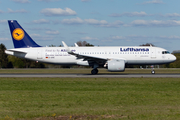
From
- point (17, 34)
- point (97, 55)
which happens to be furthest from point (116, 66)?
point (17, 34)

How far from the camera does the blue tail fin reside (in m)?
36.7

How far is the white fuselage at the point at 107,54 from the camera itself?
33.3 meters

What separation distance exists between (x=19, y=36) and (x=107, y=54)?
13714 millimetres

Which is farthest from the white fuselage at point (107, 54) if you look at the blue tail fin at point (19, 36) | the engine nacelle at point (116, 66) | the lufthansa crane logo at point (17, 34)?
the engine nacelle at point (116, 66)

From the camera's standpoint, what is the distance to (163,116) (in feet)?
29.6

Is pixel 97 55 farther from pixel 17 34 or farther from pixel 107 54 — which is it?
pixel 17 34

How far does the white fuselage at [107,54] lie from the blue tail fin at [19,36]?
4.20 ft

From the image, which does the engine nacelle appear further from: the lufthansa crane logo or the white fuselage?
the lufthansa crane logo

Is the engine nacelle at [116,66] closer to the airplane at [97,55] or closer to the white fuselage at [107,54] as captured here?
the airplane at [97,55]

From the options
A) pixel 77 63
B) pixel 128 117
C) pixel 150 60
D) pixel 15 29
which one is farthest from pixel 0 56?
pixel 128 117

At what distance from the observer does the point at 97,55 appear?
34250mm

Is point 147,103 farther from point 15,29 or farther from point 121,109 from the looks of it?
point 15,29

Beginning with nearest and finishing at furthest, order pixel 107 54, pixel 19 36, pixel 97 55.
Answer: pixel 107 54 → pixel 97 55 → pixel 19 36

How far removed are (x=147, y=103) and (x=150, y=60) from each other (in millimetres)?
22286
